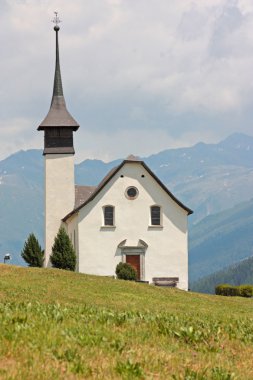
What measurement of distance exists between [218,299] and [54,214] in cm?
2470

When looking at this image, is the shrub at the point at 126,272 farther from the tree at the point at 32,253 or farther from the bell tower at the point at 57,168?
the bell tower at the point at 57,168

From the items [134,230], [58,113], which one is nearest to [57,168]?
[58,113]

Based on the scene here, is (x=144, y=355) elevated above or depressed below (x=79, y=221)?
below

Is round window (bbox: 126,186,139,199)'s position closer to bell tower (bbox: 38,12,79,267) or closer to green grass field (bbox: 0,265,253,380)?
bell tower (bbox: 38,12,79,267)

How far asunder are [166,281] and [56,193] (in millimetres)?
12349

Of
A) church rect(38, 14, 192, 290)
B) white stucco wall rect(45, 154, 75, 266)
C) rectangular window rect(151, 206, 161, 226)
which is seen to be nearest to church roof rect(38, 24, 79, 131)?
white stucco wall rect(45, 154, 75, 266)

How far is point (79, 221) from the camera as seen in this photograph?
61875 millimetres

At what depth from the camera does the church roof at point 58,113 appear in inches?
2670

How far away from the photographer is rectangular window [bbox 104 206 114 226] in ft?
206

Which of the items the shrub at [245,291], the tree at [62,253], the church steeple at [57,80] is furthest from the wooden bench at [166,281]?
the church steeple at [57,80]

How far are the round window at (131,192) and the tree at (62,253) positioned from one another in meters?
6.72

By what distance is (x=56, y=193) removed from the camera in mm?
67375

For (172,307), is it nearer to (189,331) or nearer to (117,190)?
(189,331)

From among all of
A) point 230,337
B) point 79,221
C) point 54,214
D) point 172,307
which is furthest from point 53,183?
point 230,337
